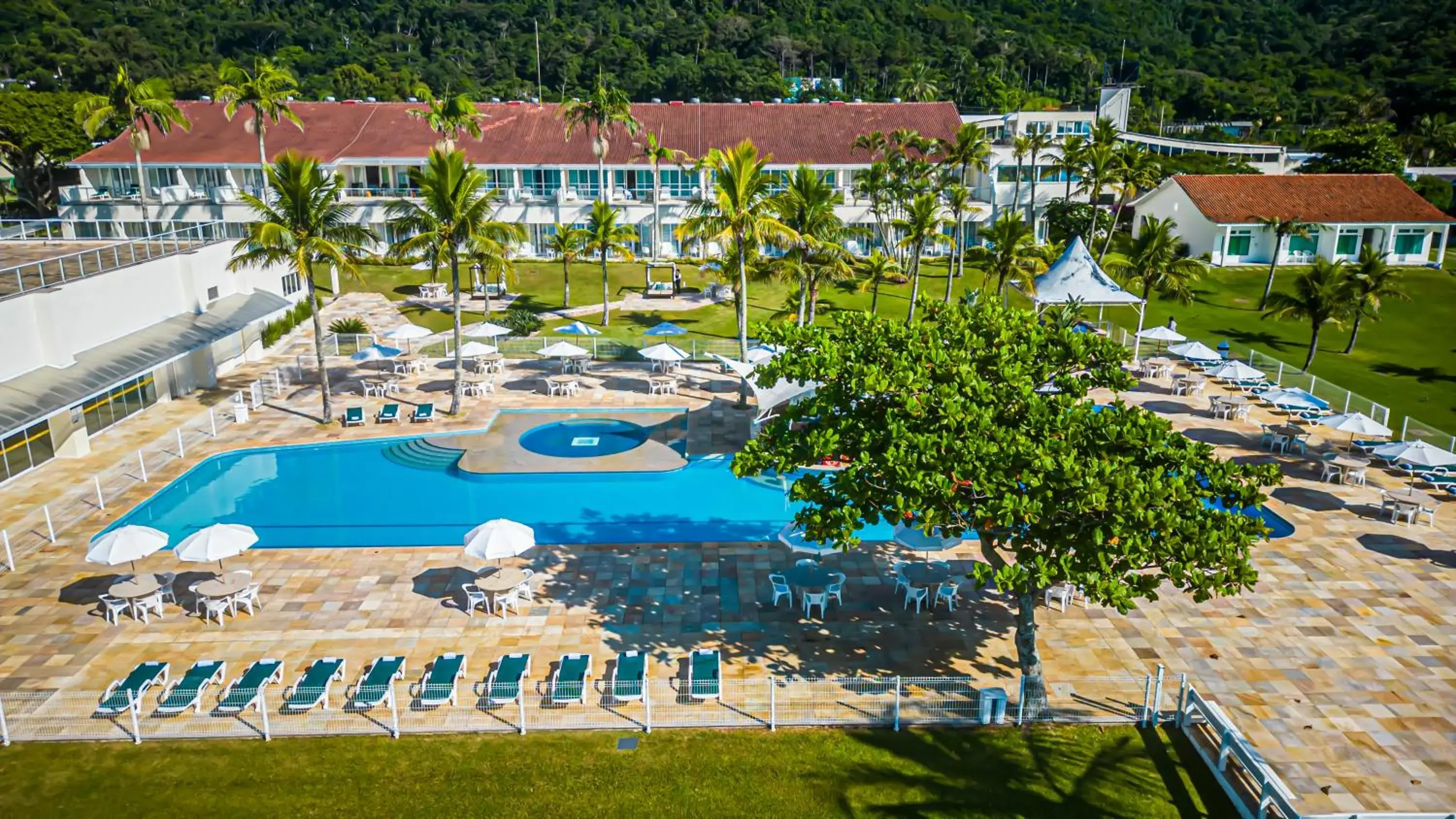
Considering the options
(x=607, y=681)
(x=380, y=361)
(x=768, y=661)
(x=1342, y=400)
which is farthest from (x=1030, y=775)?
(x=380, y=361)

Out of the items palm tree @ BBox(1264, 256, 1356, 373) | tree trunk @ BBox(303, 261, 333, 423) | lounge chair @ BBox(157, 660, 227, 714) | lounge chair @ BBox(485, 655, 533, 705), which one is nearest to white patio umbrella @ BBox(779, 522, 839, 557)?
lounge chair @ BBox(485, 655, 533, 705)

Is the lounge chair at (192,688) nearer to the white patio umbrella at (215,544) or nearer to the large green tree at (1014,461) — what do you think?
the white patio umbrella at (215,544)

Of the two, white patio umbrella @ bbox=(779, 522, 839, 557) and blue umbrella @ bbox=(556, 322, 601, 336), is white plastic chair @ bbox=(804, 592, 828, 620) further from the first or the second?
blue umbrella @ bbox=(556, 322, 601, 336)

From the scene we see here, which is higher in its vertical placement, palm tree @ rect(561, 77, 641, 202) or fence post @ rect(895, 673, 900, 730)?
palm tree @ rect(561, 77, 641, 202)

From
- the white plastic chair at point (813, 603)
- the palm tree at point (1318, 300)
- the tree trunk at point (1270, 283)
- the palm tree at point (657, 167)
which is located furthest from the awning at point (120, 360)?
the tree trunk at point (1270, 283)

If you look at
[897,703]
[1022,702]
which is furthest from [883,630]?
[1022,702]

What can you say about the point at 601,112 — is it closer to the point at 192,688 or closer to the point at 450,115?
the point at 450,115
